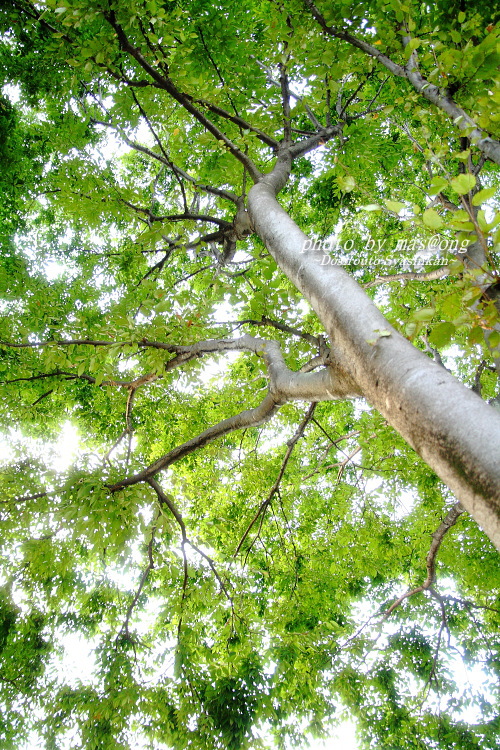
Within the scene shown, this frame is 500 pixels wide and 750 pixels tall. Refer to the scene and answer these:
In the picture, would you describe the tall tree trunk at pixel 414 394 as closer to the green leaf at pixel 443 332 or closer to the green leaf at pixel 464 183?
the green leaf at pixel 443 332

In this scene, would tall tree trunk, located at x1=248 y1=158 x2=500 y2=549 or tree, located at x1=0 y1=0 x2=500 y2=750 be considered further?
tree, located at x1=0 y1=0 x2=500 y2=750

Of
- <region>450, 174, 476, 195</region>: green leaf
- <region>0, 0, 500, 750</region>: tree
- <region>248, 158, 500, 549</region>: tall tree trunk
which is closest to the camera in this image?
<region>248, 158, 500, 549</region>: tall tree trunk

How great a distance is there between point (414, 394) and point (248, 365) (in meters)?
5.91

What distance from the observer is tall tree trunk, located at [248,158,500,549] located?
0.94m

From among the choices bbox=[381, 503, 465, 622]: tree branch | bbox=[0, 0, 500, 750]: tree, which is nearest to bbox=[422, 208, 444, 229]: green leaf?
bbox=[0, 0, 500, 750]: tree

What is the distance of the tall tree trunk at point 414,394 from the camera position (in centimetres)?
94

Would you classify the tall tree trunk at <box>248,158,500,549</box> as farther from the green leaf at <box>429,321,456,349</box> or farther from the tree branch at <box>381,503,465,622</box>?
the tree branch at <box>381,503,465,622</box>

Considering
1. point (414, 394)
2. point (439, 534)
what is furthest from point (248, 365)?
point (414, 394)

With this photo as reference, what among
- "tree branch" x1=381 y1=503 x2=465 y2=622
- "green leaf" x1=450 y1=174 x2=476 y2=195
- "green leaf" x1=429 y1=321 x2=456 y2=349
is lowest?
"tree branch" x1=381 y1=503 x2=465 y2=622

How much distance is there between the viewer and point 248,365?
705 centimetres

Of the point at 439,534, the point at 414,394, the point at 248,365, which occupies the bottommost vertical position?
the point at 439,534

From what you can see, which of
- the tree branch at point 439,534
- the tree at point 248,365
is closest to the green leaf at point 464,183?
the tree at point 248,365

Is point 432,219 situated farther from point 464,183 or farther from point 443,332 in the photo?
point 443,332

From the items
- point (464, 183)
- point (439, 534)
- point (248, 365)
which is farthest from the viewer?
point (248, 365)
